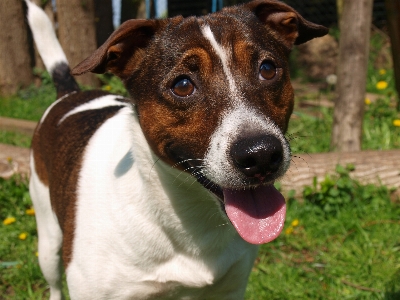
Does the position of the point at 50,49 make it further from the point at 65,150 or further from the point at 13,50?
the point at 13,50

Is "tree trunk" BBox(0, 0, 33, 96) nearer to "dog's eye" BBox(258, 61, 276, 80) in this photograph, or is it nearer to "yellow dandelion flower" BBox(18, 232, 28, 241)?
"yellow dandelion flower" BBox(18, 232, 28, 241)

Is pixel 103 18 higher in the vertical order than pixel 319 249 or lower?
higher

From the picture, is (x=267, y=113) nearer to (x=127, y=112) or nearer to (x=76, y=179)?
(x=127, y=112)

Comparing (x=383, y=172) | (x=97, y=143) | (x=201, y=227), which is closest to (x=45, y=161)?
(x=97, y=143)

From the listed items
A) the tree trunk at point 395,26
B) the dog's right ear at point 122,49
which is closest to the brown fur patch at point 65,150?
the dog's right ear at point 122,49

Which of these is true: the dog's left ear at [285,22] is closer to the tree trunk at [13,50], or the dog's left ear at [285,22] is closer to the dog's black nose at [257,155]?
the dog's black nose at [257,155]

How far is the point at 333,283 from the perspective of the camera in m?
3.98

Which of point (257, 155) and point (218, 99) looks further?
point (218, 99)

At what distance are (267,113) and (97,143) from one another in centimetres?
119

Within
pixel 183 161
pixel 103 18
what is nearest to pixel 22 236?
pixel 183 161

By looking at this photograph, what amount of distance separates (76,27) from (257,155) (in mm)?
5787

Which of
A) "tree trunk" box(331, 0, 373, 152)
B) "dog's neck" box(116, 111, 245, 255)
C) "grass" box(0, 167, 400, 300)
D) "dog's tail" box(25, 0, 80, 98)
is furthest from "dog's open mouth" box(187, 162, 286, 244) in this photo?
"tree trunk" box(331, 0, 373, 152)

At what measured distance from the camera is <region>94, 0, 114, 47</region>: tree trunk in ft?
25.8

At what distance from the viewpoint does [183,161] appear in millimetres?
2566
